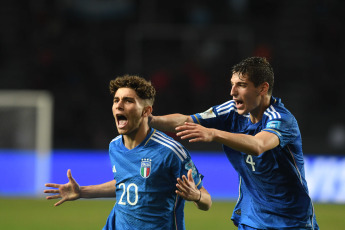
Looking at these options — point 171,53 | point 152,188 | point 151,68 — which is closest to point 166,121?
point 152,188

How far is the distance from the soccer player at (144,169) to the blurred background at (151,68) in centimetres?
848

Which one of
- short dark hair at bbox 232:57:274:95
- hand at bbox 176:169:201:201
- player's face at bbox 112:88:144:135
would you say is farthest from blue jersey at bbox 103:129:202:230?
short dark hair at bbox 232:57:274:95

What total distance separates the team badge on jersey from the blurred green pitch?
5.11 metres

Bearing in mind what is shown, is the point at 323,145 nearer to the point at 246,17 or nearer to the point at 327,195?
the point at 327,195

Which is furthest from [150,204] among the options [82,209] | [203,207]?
[82,209]

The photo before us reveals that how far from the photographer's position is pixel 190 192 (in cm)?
441

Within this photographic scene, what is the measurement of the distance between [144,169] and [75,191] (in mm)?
662

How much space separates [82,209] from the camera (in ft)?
40.4

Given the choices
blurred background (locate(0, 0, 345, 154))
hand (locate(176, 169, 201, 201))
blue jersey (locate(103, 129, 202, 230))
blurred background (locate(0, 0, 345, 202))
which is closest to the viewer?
hand (locate(176, 169, 201, 201))

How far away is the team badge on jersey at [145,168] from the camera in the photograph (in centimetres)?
481

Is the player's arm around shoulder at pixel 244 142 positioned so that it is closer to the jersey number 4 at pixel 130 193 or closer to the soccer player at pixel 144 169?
the soccer player at pixel 144 169

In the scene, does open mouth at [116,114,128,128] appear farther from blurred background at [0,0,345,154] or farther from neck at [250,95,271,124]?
blurred background at [0,0,345,154]

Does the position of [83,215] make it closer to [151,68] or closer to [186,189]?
[186,189]

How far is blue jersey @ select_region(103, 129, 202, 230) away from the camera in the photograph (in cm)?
472
